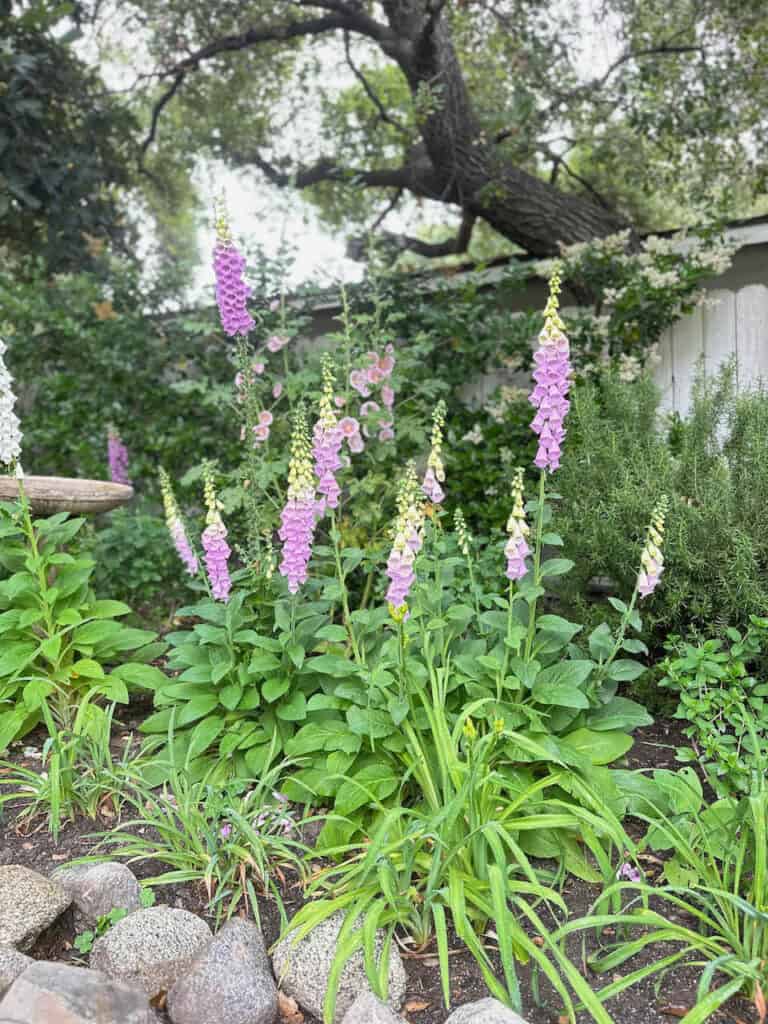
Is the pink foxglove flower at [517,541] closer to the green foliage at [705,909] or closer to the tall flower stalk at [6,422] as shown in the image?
the green foliage at [705,909]

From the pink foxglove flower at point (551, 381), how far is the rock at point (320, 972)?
126 centimetres

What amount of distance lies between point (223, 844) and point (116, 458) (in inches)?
154

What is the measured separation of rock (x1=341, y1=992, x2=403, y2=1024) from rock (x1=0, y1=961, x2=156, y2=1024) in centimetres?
41

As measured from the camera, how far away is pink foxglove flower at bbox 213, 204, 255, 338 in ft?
9.48

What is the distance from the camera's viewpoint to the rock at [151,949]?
1.85 m

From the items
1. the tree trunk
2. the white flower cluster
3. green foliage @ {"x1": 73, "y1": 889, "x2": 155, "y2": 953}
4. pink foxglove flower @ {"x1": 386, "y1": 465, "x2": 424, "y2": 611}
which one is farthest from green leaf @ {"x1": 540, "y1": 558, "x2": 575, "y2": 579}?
the tree trunk

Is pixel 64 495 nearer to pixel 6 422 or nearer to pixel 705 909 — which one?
pixel 6 422

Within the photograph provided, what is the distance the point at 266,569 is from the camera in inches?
116

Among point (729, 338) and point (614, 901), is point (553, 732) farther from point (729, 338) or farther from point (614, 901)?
point (729, 338)

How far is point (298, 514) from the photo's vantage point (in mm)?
2416

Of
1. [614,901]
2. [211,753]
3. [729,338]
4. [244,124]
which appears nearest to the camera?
[614,901]

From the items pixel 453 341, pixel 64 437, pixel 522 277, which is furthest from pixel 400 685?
pixel 64 437

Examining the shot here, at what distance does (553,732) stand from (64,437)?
4.61 metres

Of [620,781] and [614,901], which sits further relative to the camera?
[620,781]
